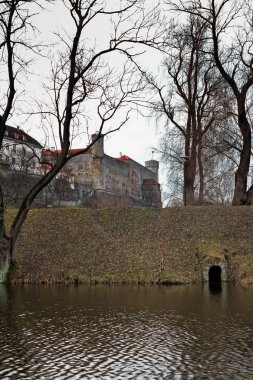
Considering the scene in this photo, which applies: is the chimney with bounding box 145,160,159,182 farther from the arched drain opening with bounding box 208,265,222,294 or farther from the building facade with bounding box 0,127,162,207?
the arched drain opening with bounding box 208,265,222,294

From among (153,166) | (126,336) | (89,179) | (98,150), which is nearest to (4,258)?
(126,336)

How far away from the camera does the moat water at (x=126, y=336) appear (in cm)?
773

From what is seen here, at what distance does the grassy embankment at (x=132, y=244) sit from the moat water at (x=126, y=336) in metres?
4.27

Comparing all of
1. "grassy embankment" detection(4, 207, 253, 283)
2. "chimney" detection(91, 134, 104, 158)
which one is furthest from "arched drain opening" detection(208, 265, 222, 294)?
"chimney" detection(91, 134, 104, 158)

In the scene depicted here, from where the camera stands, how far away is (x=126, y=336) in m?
10.5

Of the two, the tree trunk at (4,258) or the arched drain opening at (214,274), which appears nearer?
the tree trunk at (4,258)

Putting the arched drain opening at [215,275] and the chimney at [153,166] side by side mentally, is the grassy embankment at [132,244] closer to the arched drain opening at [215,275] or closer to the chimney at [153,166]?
the arched drain opening at [215,275]

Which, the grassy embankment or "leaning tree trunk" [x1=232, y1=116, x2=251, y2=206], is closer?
the grassy embankment

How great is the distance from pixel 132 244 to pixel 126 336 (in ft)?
46.3

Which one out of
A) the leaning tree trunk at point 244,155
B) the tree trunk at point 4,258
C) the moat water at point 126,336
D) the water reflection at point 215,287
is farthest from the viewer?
the leaning tree trunk at point 244,155

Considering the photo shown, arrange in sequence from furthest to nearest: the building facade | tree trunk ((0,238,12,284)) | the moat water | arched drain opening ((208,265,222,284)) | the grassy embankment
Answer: the building facade, arched drain opening ((208,265,222,284)), the grassy embankment, tree trunk ((0,238,12,284)), the moat water

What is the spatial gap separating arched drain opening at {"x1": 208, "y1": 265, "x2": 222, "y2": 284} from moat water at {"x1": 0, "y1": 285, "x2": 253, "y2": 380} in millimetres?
4651

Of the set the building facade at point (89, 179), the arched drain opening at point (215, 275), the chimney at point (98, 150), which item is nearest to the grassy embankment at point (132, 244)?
the arched drain opening at point (215, 275)

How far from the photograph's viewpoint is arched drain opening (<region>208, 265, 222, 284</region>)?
892 inches
